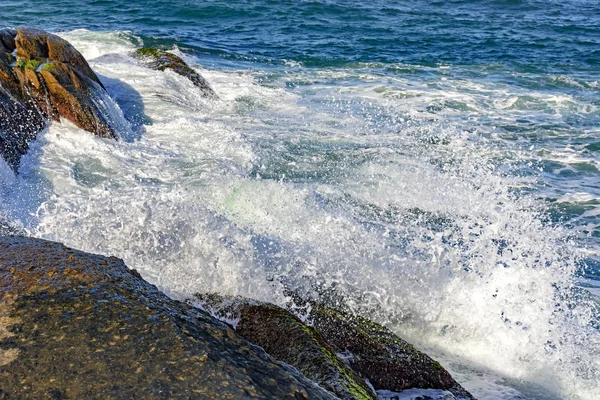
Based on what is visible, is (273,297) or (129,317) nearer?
(129,317)

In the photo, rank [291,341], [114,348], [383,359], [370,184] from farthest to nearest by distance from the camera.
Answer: [370,184] → [383,359] → [291,341] → [114,348]

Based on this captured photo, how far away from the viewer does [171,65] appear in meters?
13.3

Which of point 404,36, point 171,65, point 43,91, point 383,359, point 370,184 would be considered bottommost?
point 370,184

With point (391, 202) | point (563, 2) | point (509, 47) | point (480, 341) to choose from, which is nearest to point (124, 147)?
point (391, 202)

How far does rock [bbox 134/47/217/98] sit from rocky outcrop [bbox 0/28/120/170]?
304 centimetres

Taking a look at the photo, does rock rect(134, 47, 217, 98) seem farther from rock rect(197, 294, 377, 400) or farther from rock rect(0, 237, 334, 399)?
rock rect(0, 237, 334, 399)

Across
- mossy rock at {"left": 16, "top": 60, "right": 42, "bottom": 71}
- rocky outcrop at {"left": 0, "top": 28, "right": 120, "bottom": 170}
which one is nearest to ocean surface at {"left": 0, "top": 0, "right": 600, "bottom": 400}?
rocky outcrop at {"left": 0, "top": 28, "right": 120, "bottom": 170}

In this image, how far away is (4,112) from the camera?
8188 mm

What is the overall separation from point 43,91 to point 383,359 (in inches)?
276

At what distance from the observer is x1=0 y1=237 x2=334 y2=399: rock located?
7.87 ft

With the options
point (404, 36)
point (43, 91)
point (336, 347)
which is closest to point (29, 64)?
point (43, 91)

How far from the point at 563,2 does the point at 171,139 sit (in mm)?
20196

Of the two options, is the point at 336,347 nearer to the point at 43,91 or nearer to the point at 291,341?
the point at 291,341

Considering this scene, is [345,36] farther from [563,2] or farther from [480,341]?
[480,341]
